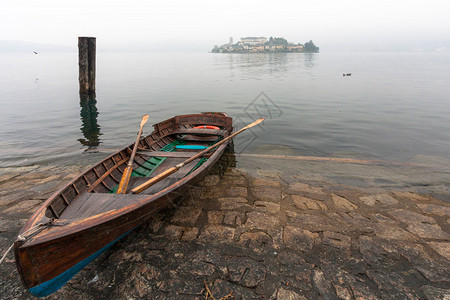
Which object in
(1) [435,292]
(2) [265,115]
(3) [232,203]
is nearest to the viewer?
(1) [435,292]

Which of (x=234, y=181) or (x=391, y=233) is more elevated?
(x=234, y=181)

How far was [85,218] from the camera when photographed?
361 centimetres

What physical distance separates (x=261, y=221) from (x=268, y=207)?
2.26ft

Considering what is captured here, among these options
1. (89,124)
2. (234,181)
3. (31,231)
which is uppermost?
(89,124)

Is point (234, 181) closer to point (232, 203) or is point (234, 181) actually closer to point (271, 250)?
point (232, 203)

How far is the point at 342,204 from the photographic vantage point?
629 centimetres

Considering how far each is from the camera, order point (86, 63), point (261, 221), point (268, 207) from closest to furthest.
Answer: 1. point (261, 221)
2. point (268, 207)
3. point (86, 63)

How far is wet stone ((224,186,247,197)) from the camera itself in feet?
21.9

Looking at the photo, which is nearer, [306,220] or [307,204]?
[306,220]

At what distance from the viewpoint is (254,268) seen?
4.13m

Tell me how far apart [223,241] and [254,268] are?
0.84 m

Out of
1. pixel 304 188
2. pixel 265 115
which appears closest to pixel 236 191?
pixel 304 188

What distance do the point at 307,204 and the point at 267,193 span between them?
3.56 ft

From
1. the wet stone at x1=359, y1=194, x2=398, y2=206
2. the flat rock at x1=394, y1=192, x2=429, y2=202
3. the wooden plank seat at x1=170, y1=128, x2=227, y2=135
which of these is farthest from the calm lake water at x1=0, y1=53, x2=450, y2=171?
the wet stone at x1=359, y1=194, x2=398, y2=206
